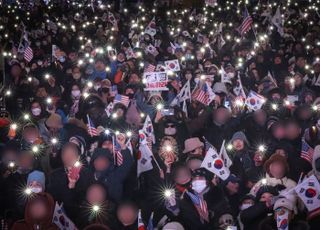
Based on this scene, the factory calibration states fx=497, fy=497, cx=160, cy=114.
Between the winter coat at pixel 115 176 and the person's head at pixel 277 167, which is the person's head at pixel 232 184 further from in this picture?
the winter coat at pixel 115 176

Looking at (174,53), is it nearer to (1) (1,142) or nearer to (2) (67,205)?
(1) (1,142)

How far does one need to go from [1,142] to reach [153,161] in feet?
8.30

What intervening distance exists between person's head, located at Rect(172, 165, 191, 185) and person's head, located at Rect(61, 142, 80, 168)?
1.37m

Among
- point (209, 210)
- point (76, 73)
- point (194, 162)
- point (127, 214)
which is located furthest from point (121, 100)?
point (127, 214)

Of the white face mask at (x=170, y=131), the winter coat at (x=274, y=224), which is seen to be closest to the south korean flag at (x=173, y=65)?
the white face mask at (x=170, y=131)

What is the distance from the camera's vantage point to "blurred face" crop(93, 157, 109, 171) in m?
6.19

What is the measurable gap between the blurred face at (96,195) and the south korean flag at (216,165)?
1355mm

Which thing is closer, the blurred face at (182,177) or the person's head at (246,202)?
the person's head at (246,202)

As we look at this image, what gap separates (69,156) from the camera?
20.7ft

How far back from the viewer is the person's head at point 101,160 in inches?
244

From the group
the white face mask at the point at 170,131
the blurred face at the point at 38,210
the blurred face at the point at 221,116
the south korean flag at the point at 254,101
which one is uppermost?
the south korean flag at the point at 254,101

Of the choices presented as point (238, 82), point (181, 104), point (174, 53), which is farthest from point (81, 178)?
point (174, 53)

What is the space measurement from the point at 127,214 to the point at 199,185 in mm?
1010

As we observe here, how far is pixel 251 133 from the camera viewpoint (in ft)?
25.0
